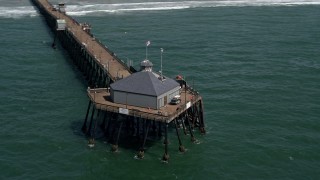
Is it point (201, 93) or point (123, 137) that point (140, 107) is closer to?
point (123, 137)

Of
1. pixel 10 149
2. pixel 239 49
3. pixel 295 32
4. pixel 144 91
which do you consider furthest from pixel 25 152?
pixel 295 32

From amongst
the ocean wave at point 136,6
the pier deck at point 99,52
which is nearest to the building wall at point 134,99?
the pier deck at point 99,52

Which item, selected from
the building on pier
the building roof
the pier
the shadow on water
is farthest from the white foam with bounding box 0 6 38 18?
the building on pier

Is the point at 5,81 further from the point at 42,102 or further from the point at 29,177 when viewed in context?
the point at 29,177

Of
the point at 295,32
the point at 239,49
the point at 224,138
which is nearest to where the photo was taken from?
the point at 224,138

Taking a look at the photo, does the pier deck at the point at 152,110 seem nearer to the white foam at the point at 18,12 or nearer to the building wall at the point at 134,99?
the building wall at the point at 134,99

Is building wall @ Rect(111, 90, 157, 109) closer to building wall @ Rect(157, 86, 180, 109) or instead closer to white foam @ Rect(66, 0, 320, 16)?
building wall @ Rect(157, 86, 180, 109)
